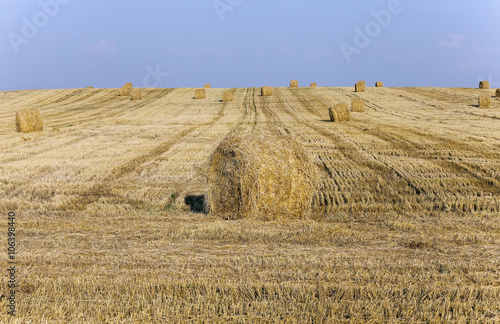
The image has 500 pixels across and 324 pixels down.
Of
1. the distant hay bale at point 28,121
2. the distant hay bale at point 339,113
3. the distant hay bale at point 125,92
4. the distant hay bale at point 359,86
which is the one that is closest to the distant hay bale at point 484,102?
the distant hay bale at point 339,113

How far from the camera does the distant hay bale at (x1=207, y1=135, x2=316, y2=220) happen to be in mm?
7887

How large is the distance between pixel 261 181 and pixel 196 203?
172cm

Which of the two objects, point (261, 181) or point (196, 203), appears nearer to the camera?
point (261, 181)

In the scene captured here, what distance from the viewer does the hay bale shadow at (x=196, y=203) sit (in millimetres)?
8562

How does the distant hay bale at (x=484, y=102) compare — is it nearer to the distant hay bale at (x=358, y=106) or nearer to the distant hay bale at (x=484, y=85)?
the distant hay bale at (x=358, y=106)

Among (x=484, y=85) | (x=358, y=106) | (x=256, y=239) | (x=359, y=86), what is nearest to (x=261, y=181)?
(x=256, y=239)

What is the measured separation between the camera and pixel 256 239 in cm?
673

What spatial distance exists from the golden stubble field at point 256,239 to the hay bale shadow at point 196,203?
0.19 feet

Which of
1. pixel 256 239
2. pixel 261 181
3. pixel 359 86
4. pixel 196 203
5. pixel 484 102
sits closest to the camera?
pixel 256 239

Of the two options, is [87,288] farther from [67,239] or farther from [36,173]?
[36,173]

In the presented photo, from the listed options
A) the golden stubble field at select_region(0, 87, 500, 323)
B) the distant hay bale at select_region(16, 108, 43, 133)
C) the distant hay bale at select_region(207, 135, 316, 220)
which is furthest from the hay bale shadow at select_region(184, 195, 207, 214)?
the distant hay bale at select_region(16, 108, 43, 133)

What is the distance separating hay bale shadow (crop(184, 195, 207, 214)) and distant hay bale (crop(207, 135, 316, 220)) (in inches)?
14.5

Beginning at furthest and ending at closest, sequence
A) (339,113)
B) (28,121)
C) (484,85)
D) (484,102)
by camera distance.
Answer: (484,85) < (484,102) < (339,113) < (28,121)

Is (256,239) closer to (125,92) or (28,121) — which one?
(28,121)
